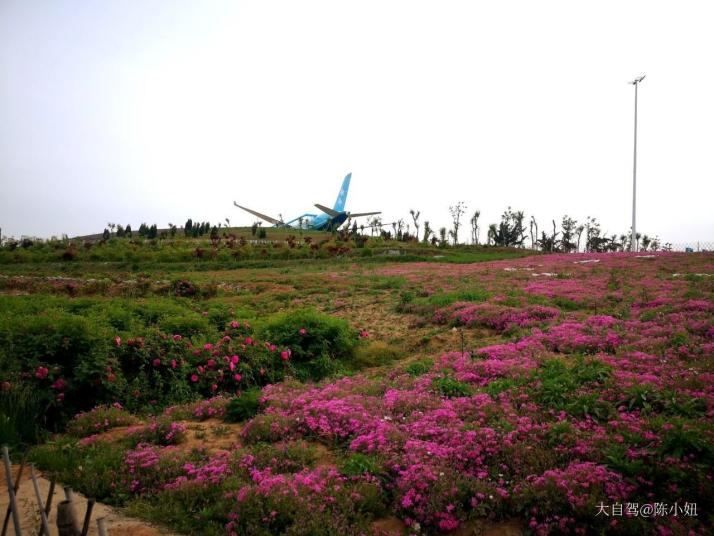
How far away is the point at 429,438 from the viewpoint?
542 cm

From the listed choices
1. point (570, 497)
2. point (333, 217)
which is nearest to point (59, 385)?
point (570, 497)

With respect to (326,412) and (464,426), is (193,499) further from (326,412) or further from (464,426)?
(464,426)

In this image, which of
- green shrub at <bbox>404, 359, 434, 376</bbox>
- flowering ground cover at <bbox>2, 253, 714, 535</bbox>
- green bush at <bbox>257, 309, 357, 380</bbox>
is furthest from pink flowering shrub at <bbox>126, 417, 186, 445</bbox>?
green shrub at <bbox>404, 359, 434, 376</bbox>

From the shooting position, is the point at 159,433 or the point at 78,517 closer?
the point at 78,517

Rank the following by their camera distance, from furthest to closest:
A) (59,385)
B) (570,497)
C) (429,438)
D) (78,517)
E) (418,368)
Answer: (418,368), (59,385), (429,438), (78,517), (570,497)

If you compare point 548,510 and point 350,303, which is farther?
point 350,303

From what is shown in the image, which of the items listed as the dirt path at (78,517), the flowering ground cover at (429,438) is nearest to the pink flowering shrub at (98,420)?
the flowering ground cover at (429,438)

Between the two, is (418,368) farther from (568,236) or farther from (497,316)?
(568,236)

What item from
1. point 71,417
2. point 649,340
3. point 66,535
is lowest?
point 71,417

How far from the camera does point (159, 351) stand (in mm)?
7758

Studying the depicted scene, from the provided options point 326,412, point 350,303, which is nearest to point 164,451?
point 326,412

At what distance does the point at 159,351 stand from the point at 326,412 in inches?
133

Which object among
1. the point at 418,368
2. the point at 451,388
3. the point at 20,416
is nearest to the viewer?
the point at 20,416

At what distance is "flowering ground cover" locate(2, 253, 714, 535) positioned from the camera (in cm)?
411
